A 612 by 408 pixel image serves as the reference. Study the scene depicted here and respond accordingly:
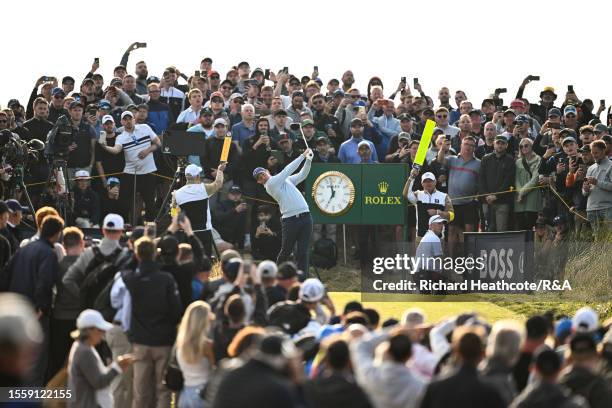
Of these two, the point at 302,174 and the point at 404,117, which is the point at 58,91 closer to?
the point at 302,174

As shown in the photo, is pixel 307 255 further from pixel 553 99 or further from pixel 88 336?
pixel 88 336

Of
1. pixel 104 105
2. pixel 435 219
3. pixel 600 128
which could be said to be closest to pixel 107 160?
pixel 104 105

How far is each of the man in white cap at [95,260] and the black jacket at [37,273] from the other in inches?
6.6

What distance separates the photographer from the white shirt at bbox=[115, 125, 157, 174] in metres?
23.4

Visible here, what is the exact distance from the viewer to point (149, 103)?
24938 mm

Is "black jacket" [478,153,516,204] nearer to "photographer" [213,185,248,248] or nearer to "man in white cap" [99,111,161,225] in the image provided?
"photographer" [213,185,248,248]

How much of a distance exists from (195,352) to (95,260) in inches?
96.2

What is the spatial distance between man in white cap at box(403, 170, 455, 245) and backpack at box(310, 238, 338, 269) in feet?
4.76

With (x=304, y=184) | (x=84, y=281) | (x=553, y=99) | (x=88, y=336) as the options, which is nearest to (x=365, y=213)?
(x=304, y=184)

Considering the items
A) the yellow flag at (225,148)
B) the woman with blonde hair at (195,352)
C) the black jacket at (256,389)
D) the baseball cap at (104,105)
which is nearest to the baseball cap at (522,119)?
the yellow flag at (225,148)

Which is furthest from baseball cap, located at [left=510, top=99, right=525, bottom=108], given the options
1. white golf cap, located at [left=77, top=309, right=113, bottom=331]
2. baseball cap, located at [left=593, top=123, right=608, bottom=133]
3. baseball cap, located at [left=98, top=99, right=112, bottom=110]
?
white golf cap, located at [left=77, top=309, right=113, bottom=331]

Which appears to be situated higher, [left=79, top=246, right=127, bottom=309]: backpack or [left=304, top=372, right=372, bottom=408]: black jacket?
[left=79, top=246, right=127, bottom=309]: backpack

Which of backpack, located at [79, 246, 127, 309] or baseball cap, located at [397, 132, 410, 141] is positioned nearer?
backpack, located at [79, 246, 127, 309]

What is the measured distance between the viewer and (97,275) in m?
14.7
